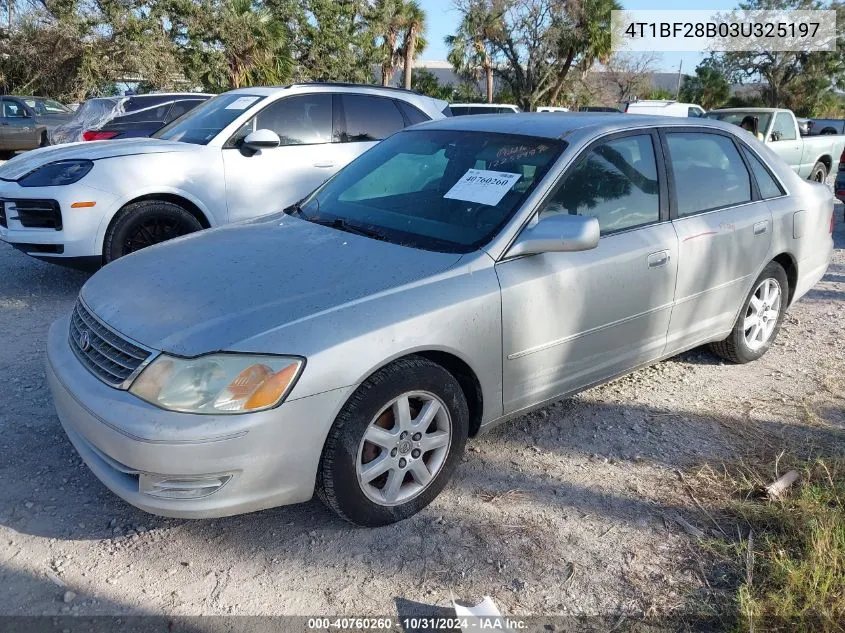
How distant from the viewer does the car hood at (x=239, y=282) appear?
266cm

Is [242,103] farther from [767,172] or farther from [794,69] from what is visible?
[794,69]

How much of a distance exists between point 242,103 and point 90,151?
4.55ft

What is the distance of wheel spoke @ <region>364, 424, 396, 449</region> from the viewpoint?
279 centimetres

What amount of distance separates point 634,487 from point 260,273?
1.96m

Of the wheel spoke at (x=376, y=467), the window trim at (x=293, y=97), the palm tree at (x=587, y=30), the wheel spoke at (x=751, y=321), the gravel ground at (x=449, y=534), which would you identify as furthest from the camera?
the palm tree at (x=587, y=30)

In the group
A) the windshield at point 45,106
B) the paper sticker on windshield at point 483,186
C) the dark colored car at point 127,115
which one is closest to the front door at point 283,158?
the paper sticker on windshield at point 483,186

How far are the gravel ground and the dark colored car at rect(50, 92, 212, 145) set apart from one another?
7.22 m

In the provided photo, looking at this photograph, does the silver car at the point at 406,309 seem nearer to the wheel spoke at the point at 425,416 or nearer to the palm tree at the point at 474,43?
the wheel spoke at the point at 425,416

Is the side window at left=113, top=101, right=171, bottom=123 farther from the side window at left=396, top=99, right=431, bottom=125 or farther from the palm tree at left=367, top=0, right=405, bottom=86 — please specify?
the palm tree at left=367, top=0, right=405, bottom=86

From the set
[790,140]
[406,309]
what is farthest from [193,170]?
[790,140]

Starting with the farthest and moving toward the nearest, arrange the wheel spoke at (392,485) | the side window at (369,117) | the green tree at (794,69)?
the green tree at (794,69) < the side window at (369,117) < the wheel spoke at (392,485)

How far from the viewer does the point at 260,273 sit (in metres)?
3.05

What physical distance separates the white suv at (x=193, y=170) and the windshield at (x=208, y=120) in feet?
0.05

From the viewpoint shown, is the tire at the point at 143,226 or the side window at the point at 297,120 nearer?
the tire at the point at 143,226
